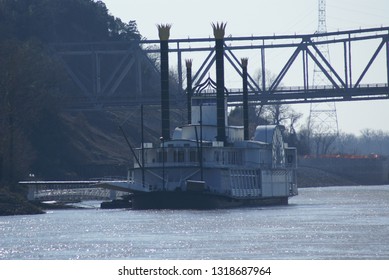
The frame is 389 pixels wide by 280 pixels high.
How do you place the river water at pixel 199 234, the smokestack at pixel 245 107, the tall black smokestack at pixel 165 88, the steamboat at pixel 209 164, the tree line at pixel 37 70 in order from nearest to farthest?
the river water at pixel 199 234, the steamboat at pixel 209 164, the tall black smokestack at pixel 165 88, the smokestack at pixel 245 107, the tree line at pixel 37 70

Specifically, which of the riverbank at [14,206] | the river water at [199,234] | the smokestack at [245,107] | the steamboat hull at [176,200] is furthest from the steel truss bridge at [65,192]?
the smokestack at [245,107]

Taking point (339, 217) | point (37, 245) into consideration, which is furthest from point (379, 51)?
point (37, 245)

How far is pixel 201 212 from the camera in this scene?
8550cm

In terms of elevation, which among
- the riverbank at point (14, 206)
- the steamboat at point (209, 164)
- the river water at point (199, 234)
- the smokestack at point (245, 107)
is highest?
the smokestack at point (245, 107)

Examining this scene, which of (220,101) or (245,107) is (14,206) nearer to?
(220,101)

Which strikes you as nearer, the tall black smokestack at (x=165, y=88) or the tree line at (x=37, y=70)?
the tall black smokestack at (x=165, y=88)

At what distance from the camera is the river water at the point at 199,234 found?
54.2m

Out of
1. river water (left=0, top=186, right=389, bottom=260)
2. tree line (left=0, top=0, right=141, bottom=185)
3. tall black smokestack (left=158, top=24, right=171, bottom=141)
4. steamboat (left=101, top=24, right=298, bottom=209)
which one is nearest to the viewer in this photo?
river water (left=0, top=186, right=389, bottom=260)

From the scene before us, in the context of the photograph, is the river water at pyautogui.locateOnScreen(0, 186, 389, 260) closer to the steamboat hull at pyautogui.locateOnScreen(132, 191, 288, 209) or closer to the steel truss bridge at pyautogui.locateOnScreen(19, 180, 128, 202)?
the steamboat hull at pyautogui.locateOnScreen(132, 191, 288, 209)

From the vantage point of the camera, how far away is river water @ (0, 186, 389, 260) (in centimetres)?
5422

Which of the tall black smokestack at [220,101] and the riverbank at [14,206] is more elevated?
the tall black smokestack at [220,101]

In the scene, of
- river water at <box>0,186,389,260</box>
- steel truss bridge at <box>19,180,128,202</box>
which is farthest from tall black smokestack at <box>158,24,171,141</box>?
river water at <box>0,186,389,260</box>

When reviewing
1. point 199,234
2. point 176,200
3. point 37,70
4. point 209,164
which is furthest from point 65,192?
point 199,234

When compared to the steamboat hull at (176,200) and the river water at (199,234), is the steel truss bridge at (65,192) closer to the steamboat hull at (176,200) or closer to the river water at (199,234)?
the steamboat hull at (176,200)
